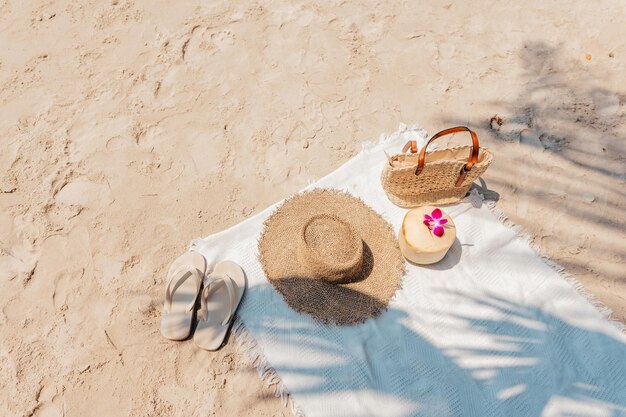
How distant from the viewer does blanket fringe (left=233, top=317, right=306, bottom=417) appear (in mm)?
1768

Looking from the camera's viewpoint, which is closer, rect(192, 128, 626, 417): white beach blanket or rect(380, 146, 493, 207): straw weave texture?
rect(192, 128, 626, 417): white beach blanket

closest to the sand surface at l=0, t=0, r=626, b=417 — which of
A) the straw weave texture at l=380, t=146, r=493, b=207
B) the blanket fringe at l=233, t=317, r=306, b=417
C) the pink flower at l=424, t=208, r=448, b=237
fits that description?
the blanket fringe at l=233, t=317, r=306, b=417

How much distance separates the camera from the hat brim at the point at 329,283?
6.20 ft

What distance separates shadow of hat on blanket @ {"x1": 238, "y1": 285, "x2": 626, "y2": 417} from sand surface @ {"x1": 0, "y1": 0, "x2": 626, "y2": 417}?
26cm

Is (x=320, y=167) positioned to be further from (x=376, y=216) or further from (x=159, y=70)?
(x=159, y=70)

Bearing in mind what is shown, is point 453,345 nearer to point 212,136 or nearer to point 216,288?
point 216,288

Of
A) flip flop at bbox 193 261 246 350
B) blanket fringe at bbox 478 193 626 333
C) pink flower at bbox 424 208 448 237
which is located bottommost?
blanket fringe at bbox 478 193 626 333

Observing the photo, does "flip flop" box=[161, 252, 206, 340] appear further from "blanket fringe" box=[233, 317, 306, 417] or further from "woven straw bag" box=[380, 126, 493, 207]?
"woven straw bag" box=[380, 126, 493, 207]

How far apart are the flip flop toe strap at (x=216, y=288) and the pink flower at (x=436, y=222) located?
99 cm

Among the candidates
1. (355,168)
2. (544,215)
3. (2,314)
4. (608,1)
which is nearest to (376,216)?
(355,168)

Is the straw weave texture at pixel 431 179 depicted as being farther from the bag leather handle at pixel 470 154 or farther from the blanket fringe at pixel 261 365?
the blanket fringe at pixel 261 365

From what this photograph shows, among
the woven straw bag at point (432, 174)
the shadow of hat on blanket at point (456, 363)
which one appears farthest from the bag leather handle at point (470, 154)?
the shadow of hat on blanket at point (456, 363)

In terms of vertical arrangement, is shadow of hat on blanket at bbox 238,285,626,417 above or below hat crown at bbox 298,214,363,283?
below

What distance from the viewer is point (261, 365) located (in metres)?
1.81
